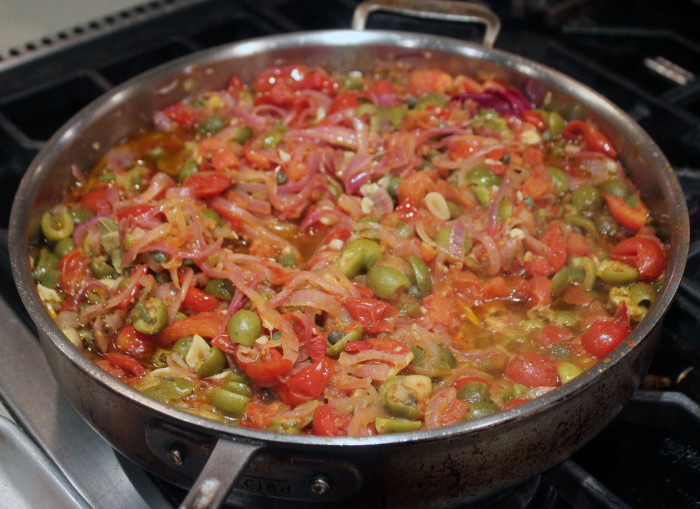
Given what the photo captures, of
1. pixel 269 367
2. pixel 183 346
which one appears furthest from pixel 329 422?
pixel 183 346

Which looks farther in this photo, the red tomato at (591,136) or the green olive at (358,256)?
the red tomato at (591,136)

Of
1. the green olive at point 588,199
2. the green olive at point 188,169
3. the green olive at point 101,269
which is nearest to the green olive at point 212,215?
the green olive at point 188,169

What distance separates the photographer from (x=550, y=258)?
9.23 ft

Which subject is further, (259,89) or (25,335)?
(259,89)

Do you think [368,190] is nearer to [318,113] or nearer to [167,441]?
[318,113]

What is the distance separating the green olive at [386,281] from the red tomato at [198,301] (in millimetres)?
605

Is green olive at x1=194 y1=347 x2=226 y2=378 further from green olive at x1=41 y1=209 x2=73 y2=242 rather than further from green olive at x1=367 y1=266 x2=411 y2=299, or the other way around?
green olive at x1=41 y1=209 x2=73 y2=242

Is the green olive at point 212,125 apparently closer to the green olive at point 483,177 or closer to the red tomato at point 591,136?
the green olive at point 483,177

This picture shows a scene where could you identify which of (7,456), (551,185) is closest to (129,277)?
(7,456)

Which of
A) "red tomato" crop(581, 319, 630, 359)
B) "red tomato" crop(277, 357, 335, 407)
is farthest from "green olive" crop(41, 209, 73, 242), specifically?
"red tomato" crop(581, 319, 630, 359)

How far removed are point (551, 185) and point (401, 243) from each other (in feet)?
2.54

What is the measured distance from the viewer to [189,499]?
5.62 ft

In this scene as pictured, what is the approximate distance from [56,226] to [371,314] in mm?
1381

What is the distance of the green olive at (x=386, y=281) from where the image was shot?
263cm
